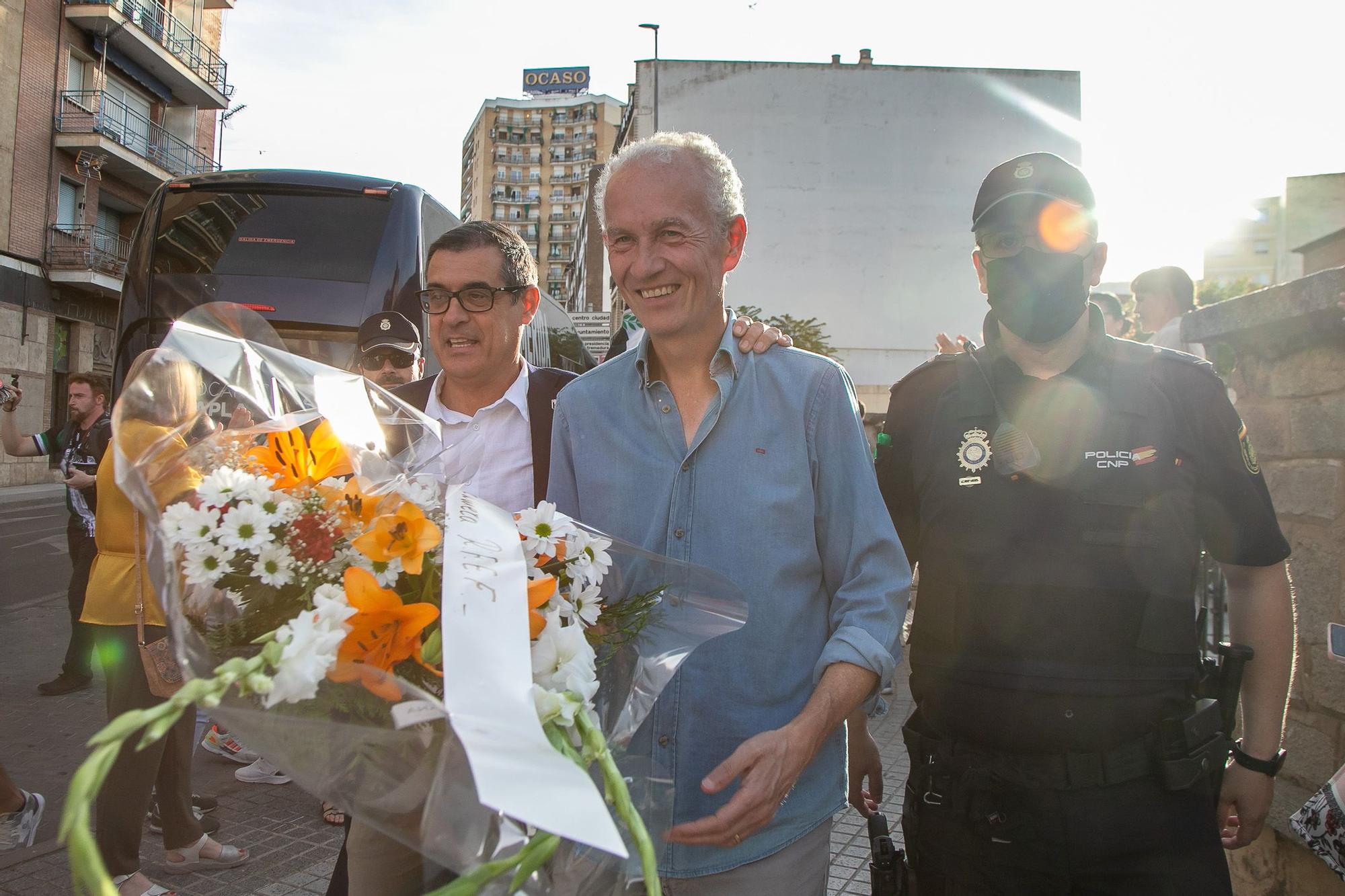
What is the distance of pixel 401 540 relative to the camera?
1.33 m

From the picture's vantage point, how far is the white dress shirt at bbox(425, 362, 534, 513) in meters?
2.69

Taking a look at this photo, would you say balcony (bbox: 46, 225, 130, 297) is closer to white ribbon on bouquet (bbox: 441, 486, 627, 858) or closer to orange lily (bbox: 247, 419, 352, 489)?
orange lily (bbox: 247, 419, 352, 489)

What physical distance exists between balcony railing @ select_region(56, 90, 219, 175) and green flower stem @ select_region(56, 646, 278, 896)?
24457 millimetres

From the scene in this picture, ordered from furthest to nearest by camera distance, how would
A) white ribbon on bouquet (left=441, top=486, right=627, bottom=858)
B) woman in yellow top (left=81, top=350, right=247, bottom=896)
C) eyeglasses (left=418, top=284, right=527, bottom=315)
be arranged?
woman in yellow top (left=81, top=350, right=247, bottom=896) < eyeglasses (left=418, top=284, right=527, bottom=315) < white ribbon on bouquet (left=441, top=486, right=627, bottom=858)

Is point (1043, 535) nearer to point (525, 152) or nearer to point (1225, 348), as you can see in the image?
point (1225, 348)

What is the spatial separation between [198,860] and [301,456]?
3352mm

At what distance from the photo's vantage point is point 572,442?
228 centimetres

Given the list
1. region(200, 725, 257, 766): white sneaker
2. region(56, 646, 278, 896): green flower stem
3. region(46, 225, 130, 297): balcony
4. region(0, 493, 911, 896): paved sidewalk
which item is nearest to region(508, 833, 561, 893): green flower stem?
region(56, 646, 278, 896): green flower stem

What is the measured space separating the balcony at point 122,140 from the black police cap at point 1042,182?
24.8m

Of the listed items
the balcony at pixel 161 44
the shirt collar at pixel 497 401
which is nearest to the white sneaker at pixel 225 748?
the shirt collar at pixel 497 401

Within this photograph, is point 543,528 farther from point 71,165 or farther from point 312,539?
point 71,165

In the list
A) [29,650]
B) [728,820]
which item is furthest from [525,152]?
[728,820]

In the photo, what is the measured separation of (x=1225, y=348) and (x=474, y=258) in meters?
2.77

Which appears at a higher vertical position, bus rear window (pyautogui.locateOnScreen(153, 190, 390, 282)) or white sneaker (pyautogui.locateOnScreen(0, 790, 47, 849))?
bus rear window (pyautogui.locateOnScreen(153, 190, 390, 282))
